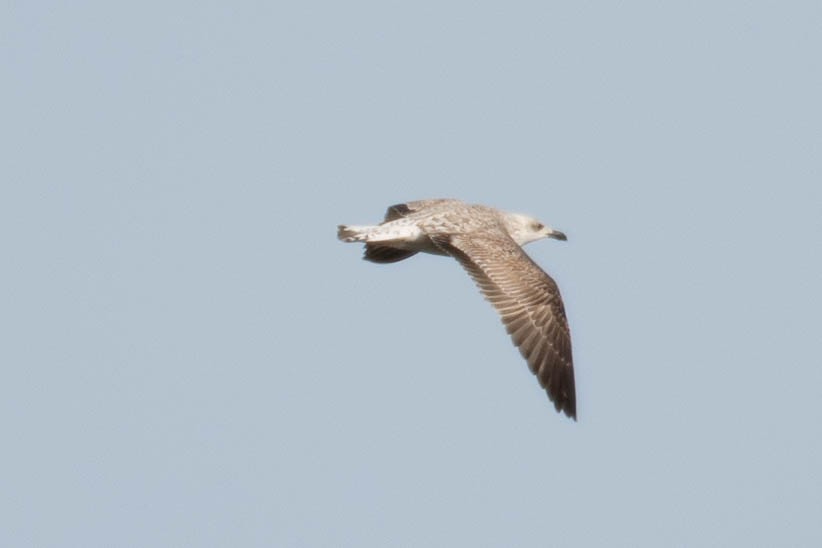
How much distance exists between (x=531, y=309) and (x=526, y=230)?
122 inches

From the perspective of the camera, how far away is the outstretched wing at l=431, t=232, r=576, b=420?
62.2 ft

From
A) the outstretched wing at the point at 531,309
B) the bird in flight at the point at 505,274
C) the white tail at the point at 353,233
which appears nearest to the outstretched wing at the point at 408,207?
the bird in flight at the point at 505,274

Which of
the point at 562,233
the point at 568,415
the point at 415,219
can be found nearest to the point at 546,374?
the point at 568,415

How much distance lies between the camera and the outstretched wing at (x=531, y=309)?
19.0m

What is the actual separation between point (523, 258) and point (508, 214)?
7.60 ft

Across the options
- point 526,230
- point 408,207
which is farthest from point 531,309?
point 408,207

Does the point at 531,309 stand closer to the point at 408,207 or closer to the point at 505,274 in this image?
the point at 505,274

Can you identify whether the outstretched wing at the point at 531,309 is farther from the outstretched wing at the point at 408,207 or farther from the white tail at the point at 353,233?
the outstretched wing at the point at 408,207

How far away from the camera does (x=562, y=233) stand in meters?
22.6

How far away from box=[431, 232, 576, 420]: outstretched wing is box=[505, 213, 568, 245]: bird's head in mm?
2141

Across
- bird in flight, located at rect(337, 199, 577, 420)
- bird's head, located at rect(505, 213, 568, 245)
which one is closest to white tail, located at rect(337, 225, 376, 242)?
bird in flight, located at rect(337, 199, 577, 420)

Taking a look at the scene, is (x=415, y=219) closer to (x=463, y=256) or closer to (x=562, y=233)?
(x=463, y=256)

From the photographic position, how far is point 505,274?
19344mm

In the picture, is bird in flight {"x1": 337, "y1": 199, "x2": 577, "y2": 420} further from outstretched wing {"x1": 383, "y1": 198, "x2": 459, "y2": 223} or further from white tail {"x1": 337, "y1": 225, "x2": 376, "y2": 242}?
outstretched wing {"x1": 383, "y1": 198, "x2": 459, "y2": 223}
